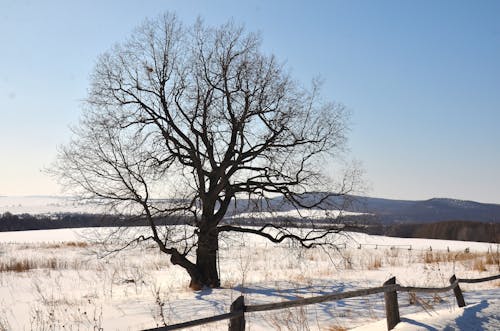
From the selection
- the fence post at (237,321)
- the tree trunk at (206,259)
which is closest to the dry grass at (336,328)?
the fence post at (237,321)

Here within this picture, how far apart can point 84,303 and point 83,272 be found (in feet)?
27.5

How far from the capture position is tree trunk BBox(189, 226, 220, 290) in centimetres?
1362

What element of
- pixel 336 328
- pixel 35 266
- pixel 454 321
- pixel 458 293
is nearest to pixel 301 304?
pixel 336 328

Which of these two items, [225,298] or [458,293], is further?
[225,298]

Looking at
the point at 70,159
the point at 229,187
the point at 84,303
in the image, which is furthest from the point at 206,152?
the point at 84,303

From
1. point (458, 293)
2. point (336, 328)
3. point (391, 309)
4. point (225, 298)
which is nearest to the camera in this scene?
point (391, 309)

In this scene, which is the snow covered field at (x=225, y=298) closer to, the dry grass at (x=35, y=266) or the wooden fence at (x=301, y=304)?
the dry grass at (x=35, y=266)

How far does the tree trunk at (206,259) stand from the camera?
13625mm

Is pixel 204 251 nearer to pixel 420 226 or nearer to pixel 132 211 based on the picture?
pixel 132 211

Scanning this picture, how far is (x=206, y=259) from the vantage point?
46.0 ft

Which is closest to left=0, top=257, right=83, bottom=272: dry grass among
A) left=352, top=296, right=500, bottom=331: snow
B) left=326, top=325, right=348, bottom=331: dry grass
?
left=326, top=325, right=348, bottom=331: dry grass

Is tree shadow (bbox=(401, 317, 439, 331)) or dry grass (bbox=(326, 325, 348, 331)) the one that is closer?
tree shadow (bbox=(401, 317, 439, 331))

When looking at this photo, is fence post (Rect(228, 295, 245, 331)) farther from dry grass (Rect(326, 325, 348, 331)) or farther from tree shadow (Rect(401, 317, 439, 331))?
dry grass (Rect(326, 325, 348, 331))

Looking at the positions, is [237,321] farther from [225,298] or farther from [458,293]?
[225,298]
